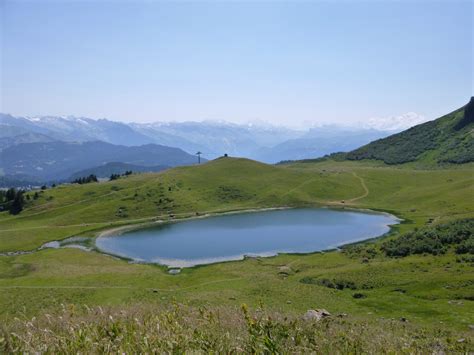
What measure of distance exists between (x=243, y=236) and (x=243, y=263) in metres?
21.2

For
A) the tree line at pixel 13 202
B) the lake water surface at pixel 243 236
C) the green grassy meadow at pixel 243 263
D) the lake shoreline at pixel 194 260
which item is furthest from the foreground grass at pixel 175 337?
the tree line at pixel 13 202

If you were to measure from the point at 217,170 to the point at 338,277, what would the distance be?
10761 cm

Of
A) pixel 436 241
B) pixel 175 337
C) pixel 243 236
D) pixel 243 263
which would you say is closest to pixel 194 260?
pixel 243 263

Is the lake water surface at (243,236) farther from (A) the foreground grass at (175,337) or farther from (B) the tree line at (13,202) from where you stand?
(A) the foreground grass at (175,337)

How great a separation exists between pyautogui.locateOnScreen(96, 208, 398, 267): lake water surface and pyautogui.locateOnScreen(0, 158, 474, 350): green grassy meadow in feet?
18.3

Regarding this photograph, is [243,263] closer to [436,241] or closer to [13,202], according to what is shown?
[436,241]

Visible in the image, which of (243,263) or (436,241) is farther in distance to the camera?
(243,263)

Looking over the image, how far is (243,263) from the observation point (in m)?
A: 63.7

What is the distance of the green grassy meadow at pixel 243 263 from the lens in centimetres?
3984

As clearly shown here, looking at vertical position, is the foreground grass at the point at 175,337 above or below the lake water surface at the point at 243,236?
above

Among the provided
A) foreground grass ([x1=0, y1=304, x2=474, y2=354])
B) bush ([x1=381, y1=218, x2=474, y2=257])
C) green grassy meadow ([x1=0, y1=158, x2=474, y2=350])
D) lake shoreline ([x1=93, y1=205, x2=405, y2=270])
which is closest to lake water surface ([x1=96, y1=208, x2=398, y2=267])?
→ lake shoreline ([x1=93, y1=205, x2=405, y2=270])

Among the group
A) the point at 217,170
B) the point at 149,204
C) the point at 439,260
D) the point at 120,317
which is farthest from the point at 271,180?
the point at 120,317

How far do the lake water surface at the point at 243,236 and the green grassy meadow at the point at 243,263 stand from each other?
5.58m

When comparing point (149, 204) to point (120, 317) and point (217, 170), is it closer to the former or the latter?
point (217, 170)
